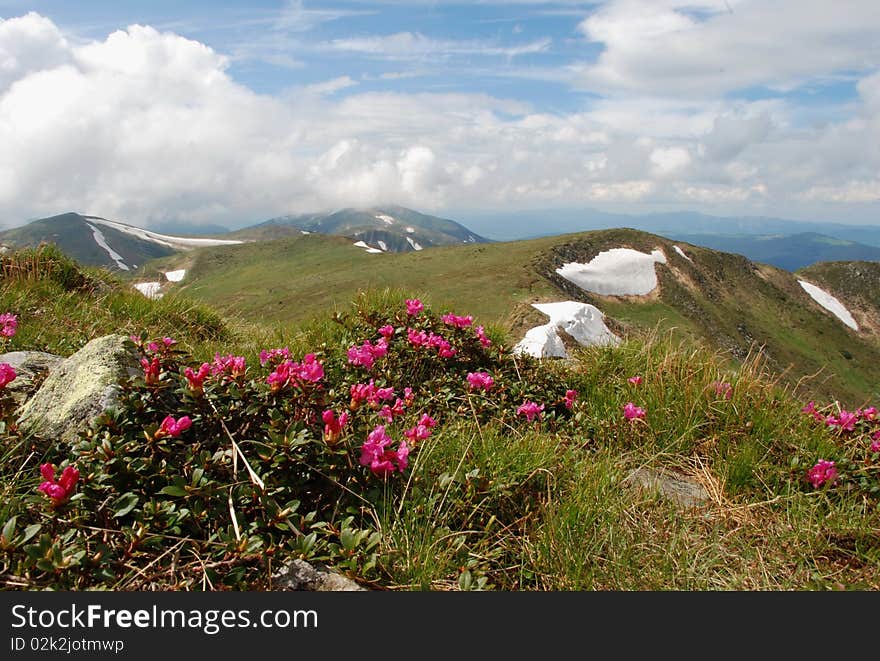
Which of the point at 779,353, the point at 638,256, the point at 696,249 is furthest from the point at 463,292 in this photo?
the point at 696,249

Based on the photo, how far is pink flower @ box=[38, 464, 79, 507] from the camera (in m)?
2.53

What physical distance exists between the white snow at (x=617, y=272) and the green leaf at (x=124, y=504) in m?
99.8

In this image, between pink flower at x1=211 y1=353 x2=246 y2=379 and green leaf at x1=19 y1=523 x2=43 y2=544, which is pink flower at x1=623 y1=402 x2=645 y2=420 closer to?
pink flower at x1=211 y1=353 x2=246 y2=379

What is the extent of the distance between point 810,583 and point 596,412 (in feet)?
8.12

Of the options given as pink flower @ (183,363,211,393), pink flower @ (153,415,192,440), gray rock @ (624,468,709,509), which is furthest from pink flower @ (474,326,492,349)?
pink flower @ (153,415,192,440)

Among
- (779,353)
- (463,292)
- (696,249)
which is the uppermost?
(696,249)

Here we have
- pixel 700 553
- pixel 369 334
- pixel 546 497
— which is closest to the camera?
pixel 700 553

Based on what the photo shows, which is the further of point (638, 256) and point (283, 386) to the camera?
point (638, 256)

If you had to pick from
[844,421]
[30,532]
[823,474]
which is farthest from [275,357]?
[844,421]

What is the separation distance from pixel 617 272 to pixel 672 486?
10861 centimetres

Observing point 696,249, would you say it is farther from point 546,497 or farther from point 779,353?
point 546,497

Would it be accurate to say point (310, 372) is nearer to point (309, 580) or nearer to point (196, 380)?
point (196, 380)

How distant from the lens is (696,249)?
12450cm

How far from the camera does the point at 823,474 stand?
13.6 ft
